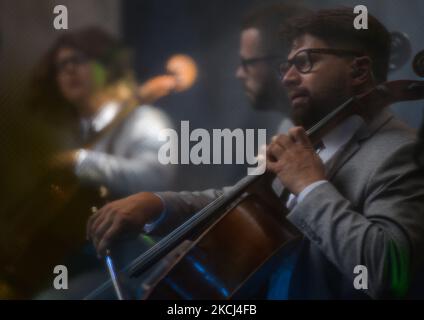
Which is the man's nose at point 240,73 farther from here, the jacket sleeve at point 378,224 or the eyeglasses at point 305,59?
the jacket sleeve at point 378,224

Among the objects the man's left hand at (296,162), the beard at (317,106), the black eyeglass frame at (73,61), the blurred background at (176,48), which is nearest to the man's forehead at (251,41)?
the blurred background at (176,48)

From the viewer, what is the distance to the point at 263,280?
1.38m

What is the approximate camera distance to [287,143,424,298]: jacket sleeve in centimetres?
129

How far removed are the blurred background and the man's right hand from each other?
0.08 meters

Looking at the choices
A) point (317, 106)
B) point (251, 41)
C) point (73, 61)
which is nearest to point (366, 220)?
point (317, 106)

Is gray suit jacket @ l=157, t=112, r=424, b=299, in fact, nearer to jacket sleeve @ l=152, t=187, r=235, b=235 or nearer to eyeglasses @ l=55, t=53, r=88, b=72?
jacket sleeve @ l=152, t=187, r=235, b=235

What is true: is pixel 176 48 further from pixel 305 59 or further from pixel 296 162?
pixel 296 162

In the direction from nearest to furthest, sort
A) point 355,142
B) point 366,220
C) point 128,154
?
point 366,220
point 355,142
point 128,154

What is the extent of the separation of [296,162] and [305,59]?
31 cm

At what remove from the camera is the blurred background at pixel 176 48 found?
1556mm

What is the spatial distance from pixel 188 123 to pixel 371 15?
0.56m

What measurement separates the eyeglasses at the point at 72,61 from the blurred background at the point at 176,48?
6cm

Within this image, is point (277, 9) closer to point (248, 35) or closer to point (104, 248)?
point (248, 35)

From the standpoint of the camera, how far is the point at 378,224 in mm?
1310
